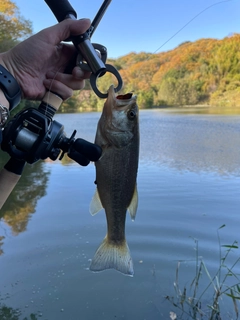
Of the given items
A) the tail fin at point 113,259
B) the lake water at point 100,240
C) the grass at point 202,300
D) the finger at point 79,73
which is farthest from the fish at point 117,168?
the lake water at point 100,240

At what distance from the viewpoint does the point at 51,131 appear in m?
1.89

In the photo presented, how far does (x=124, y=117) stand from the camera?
197cm

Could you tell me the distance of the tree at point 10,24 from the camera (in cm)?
2590

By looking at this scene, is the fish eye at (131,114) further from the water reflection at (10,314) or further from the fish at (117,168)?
the water reflection at (10,314)

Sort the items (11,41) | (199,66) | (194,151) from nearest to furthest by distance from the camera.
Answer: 1. (194,151)
2. (11,41)
3. (199,66)

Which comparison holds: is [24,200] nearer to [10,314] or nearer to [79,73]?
[10,314]

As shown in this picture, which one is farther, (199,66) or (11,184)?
(199,66)

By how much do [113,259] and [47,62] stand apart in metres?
1.20

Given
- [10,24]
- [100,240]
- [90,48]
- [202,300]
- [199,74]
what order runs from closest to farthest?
1. [90,48]
2. [202,300]
3. [100,240]
4. [10,24]
5. [199,74]

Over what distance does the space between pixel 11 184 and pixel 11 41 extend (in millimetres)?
25972

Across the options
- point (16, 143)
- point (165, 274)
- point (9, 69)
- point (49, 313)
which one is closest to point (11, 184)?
point (16, 143)

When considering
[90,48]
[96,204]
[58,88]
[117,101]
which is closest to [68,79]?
[58,88]

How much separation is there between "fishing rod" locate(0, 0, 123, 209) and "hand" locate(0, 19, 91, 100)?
0.06m

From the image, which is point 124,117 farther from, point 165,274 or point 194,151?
point 194,151
